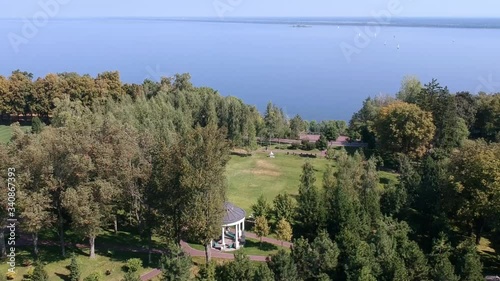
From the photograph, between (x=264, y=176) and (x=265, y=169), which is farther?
(x=265, y=169)

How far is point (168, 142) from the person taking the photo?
4669 centimetres

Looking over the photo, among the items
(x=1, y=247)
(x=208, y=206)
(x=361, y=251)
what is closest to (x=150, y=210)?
(x=208, y=206)

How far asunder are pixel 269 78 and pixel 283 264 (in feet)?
423

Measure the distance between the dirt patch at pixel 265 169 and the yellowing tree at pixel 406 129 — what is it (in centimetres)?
1510

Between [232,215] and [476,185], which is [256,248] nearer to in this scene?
[232,215]

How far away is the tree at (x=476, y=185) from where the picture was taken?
110 feet

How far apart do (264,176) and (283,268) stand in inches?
1090

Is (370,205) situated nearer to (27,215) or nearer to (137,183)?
(137,183)

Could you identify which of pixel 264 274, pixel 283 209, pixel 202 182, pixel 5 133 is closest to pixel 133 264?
pixel 202 182

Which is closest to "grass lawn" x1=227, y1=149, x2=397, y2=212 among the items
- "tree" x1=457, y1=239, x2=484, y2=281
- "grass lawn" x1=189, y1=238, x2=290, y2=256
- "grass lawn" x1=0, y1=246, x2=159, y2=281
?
"grass lawn" x1=189, y1=238, x2=290, y2=256

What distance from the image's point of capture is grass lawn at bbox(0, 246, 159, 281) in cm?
2905

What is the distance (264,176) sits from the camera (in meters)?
53.4

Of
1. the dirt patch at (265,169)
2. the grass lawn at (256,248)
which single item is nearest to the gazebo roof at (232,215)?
the grass lawn at (256,248)

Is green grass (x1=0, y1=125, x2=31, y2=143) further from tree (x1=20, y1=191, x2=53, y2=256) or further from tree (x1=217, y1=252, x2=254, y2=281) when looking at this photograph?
tree (x1=217, y1=252, x2=254, y2=281)
